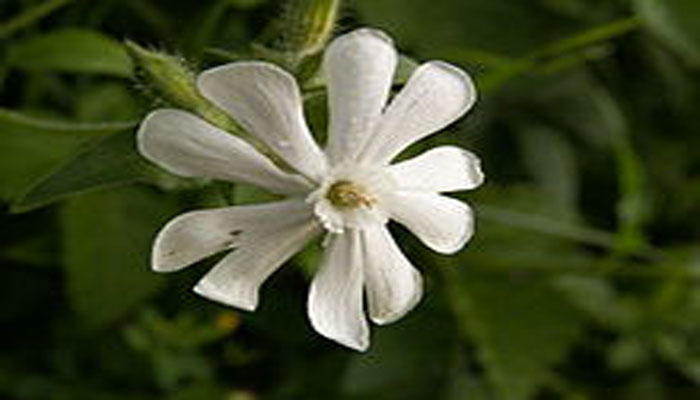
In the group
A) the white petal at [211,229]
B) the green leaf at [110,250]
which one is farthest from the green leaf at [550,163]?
the white petal at [211,229]

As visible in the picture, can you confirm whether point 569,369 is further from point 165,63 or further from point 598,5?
point 165,63

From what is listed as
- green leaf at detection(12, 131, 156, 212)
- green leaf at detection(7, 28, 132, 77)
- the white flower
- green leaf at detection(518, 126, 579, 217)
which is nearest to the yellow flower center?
the white flower

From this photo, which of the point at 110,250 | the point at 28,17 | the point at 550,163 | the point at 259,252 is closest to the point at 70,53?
the point at 28,17

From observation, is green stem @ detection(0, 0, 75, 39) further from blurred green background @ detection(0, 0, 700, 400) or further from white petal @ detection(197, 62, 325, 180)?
white petal @ detection(197, 62, 325, 180)

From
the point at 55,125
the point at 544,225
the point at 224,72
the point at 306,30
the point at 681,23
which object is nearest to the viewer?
the point at 224,72

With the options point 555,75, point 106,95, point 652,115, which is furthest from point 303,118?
point 652,115

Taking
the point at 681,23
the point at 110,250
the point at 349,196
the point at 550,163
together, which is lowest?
the point at 110,250

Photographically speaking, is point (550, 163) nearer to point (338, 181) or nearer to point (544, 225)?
point (544, 225)

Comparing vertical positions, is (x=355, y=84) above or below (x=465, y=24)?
below

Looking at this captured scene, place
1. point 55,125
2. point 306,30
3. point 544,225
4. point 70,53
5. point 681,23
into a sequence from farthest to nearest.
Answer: point 544,225, point 681,23, point 70,53, point 55,125, point 306,30
